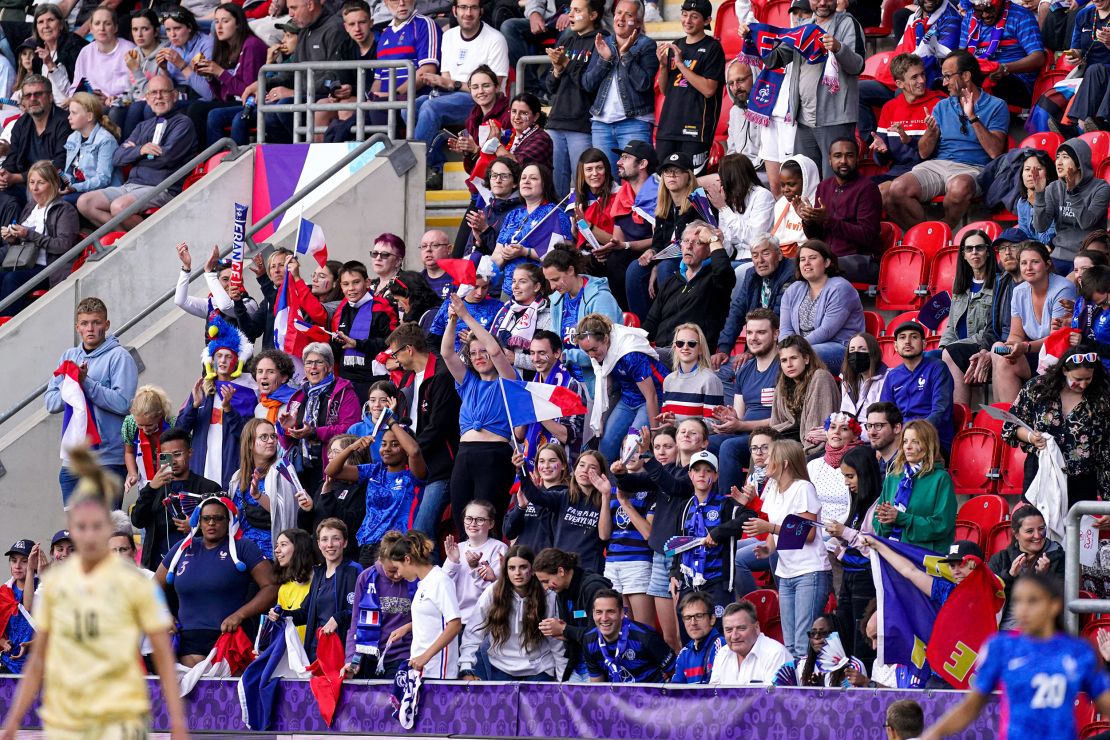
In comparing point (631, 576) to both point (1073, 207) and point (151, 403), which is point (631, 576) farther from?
point (151, 403)

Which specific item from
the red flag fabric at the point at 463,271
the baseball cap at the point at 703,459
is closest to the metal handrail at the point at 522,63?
the red flag fabric at the point at 463,271

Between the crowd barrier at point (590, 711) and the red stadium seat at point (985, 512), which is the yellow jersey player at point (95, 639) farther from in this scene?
the red stadium seat at point (985, 512)

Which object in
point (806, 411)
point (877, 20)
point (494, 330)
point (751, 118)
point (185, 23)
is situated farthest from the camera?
point (185, 23)

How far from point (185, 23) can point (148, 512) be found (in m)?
6.32

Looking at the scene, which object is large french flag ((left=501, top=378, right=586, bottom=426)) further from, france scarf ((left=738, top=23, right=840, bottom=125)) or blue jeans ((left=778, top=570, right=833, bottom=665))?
france scarf ((left=738, top=23, right=840, bottom=125))

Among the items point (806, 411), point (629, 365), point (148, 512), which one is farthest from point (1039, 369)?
point (148, 512)

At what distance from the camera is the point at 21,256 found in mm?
16547

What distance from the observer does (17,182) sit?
56.0ft

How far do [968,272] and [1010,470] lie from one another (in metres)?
1.41

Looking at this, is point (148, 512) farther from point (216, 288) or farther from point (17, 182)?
point (17, 182)

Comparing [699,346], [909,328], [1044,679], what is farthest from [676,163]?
[1044,679]

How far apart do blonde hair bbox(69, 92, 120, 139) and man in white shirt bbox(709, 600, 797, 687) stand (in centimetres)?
899

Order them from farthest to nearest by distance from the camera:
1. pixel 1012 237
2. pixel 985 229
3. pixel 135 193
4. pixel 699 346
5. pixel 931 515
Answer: pixel 135 193 < pixel 985 229 < pixel 1012 237 < pixel 699 346 < pixel 931 515

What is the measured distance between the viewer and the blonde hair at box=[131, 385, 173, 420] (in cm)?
1398
